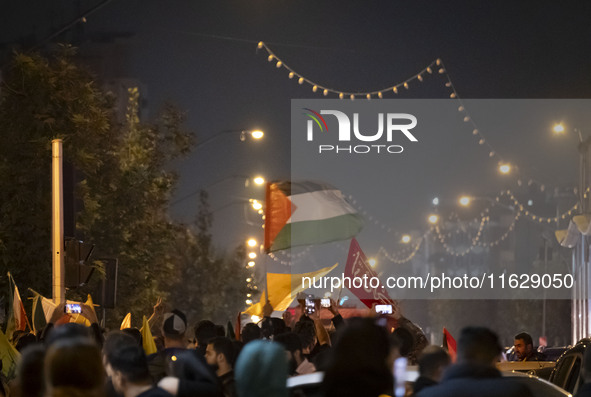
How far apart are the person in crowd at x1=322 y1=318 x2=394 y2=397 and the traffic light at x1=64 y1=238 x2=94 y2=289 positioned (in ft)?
44.6

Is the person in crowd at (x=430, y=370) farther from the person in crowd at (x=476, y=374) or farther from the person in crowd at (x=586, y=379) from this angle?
the person in crowd at (x=586, y=379)

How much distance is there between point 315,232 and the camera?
3061 centimetres

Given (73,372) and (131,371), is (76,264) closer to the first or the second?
(131,371)

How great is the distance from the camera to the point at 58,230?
20.2 metres

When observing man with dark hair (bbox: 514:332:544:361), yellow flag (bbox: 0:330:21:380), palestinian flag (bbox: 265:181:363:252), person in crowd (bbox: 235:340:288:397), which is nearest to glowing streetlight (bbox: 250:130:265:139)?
palestinian flag (bbox: 265:181:363:252)

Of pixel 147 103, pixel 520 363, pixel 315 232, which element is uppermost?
pixel 147 103

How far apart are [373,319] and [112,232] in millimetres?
27272

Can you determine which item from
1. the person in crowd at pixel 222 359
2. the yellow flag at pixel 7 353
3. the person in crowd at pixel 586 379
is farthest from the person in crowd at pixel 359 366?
the yellow flag at pixel 7 353

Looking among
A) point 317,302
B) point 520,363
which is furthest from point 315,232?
point 520,363

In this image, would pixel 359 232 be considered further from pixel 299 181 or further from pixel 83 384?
pixel 83 384

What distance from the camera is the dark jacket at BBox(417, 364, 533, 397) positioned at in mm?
7184

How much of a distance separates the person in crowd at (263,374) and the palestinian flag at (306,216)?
72.4 feet

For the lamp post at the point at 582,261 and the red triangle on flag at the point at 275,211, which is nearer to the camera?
the red triangle on flag at the point at 275,211

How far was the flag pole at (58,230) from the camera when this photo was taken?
1972 cm
